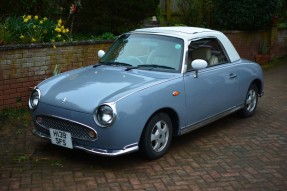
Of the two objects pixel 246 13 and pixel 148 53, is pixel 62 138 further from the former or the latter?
pixel 246 13

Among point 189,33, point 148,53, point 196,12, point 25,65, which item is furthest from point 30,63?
point 196,12

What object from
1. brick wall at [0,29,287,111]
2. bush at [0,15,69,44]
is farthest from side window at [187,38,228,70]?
bush at [0,15,69,44]

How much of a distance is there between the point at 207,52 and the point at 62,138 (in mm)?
2497

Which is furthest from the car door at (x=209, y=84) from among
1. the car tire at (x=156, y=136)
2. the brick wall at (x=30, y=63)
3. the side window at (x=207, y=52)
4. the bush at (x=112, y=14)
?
the bush at (x=112, y=14)

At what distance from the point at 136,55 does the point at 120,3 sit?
365 centimetres

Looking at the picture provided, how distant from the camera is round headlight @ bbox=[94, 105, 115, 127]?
4539mm

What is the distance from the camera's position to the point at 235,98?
6.48 metres

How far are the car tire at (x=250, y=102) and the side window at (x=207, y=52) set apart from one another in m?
0.91

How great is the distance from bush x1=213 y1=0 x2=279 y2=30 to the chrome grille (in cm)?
823

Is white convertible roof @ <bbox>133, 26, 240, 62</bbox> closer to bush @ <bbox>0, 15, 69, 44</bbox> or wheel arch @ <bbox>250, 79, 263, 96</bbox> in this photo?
wheel arch @ <bbox>250, 79, 263, 96</bbox>

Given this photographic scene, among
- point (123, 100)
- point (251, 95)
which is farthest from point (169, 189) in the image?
point (251, 95)

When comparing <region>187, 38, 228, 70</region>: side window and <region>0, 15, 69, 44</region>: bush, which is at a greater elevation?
<region>0, 15, 69, 44</region>: bush

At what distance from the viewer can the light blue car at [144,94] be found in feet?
15.2

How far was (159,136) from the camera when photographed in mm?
5125
